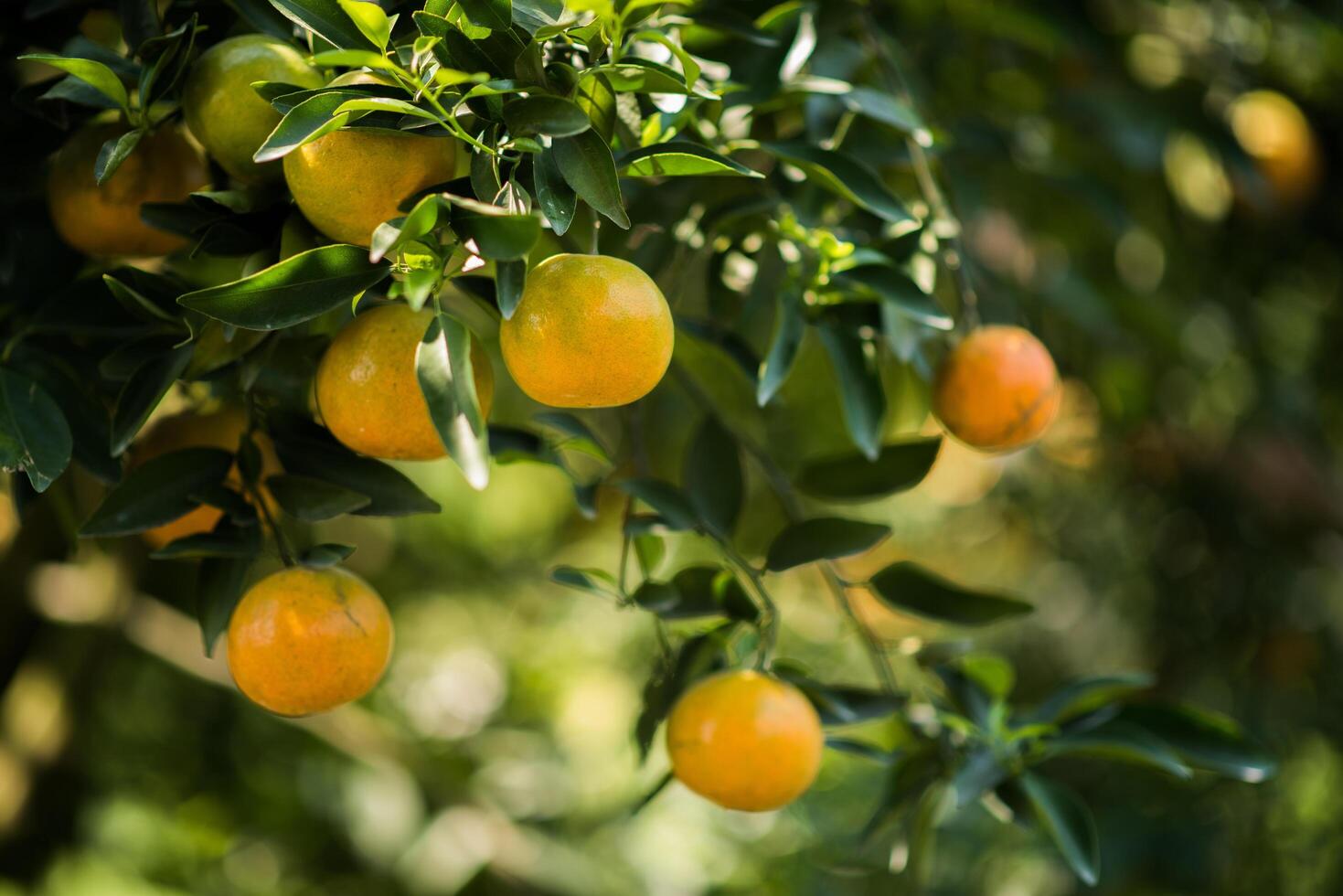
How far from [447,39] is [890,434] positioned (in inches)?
34.1

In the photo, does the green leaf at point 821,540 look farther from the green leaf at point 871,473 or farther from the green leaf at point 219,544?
the green leaf at point 219,544

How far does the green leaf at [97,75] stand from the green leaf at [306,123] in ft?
0.43

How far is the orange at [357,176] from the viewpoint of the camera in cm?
51

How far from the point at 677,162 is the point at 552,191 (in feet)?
0.23

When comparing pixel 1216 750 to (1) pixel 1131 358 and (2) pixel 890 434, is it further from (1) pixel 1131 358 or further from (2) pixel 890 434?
(1) pixel 1131 358

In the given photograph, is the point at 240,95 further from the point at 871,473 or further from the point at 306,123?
the point at 871,473

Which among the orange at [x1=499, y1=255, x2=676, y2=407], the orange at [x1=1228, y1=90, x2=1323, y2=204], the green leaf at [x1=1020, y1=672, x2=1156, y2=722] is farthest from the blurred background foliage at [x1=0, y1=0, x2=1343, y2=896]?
the orange at [x1=499, y1=255, x2=676, y2=407]

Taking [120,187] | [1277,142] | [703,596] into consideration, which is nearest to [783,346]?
[703,596]

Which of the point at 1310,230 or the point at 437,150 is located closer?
the point at 437,150

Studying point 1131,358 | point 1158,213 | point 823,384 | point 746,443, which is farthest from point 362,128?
point 1158,213

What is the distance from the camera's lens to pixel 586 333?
50 centimetres

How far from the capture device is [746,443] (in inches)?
33.6

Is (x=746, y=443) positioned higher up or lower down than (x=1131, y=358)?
higher up

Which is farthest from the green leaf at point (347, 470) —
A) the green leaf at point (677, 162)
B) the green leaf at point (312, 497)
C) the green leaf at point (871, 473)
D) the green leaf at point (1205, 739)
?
the green leaf at point (1205, 739)
